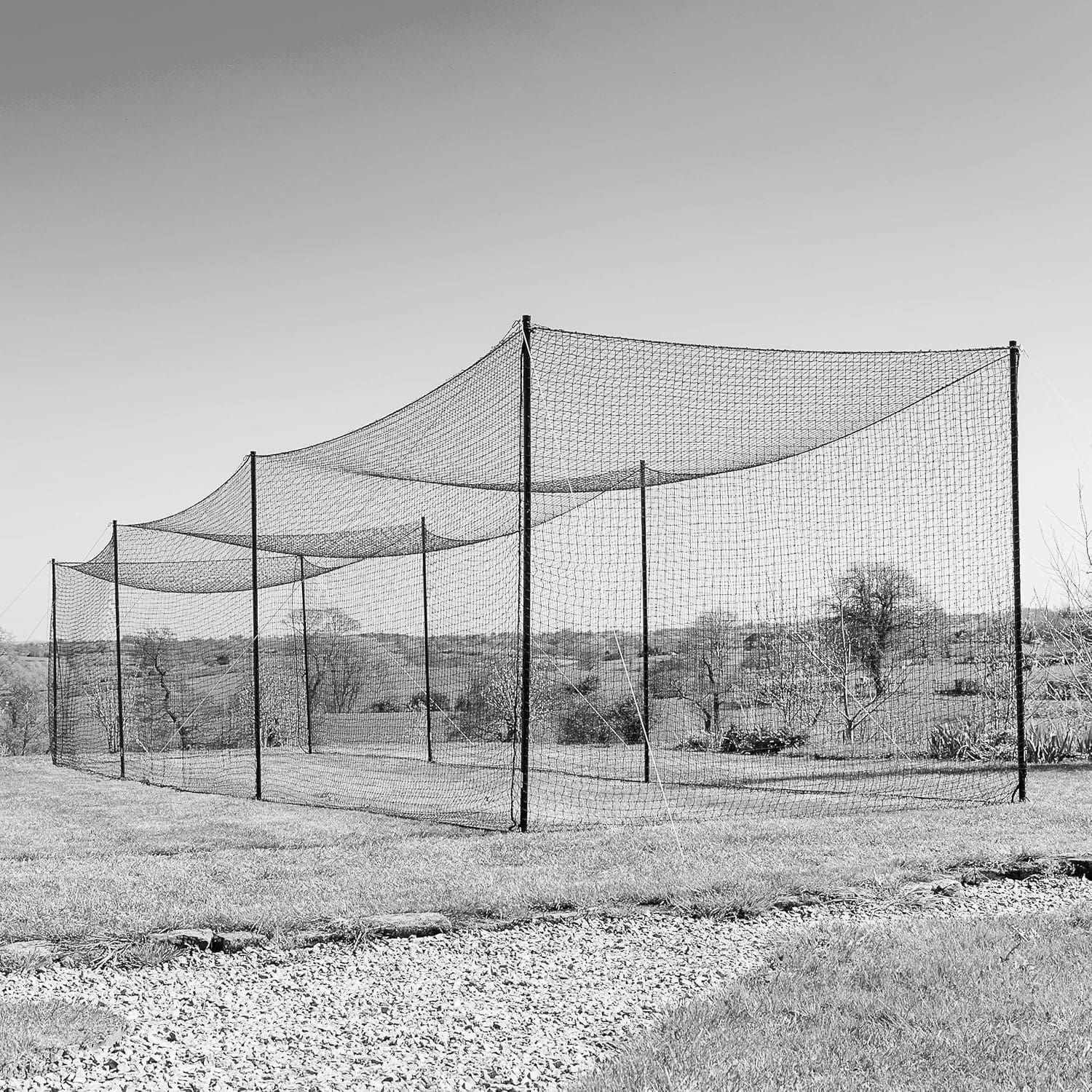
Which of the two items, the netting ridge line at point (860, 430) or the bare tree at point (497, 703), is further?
the bare tree at point (497, 703)

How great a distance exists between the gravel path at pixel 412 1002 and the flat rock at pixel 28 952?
0.33 ft

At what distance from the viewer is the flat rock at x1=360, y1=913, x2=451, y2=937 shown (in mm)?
3689

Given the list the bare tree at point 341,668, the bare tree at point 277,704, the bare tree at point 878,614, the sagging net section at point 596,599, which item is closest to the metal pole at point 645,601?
the sagging net section at point 596,599

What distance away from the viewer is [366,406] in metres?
10.1

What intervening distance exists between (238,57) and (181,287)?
7.74 ft

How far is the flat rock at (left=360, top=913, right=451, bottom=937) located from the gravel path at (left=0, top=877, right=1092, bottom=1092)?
0.08m

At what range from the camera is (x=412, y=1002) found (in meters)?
2.98

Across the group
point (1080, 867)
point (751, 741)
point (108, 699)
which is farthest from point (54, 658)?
point (1080, 867)

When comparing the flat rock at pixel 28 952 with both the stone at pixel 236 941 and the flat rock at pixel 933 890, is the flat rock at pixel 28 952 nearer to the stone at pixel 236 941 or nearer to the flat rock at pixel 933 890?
the stone at pixel 236 941

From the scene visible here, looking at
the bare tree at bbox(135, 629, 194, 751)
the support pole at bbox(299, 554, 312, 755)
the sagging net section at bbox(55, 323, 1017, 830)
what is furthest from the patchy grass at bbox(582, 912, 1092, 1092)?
the bare tree at bbox(135, 629, 194, 751)

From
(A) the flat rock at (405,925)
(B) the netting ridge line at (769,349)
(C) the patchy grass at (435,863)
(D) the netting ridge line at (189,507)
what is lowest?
(C) the patchy grass at (435,863)

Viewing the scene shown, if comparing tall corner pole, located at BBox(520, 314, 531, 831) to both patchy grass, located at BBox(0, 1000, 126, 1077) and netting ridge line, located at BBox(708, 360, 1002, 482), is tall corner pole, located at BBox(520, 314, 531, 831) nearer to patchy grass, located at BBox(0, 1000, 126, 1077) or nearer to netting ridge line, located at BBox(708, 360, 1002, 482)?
netting ridge line, located at BBox(708, 360, 1002, 482)

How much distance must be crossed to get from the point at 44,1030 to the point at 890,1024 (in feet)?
7.66

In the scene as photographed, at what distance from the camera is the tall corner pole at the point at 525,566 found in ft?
18.4
